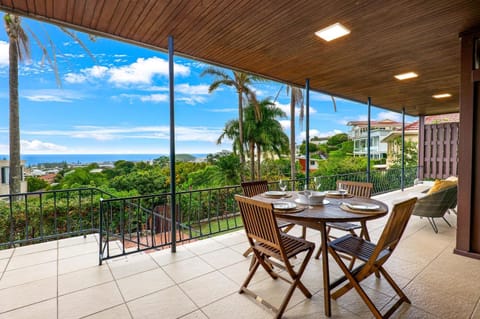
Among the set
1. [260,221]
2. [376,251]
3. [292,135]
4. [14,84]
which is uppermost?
[14,84]

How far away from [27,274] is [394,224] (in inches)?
143

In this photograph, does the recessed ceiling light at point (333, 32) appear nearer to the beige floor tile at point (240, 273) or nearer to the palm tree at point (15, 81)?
the beige floor tile at point (240, 273)

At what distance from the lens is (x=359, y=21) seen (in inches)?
103

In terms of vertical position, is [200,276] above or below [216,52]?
below

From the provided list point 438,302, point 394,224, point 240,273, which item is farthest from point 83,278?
point 438,302

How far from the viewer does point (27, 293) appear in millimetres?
2186

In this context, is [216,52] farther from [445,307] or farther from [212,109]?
[212,109]

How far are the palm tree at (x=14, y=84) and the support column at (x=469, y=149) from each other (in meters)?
9.76

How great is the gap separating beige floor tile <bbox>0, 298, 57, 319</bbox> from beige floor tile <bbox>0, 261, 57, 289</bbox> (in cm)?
56

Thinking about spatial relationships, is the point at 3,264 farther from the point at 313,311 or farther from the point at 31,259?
the point at 313,311

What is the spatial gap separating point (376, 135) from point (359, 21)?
790 inches

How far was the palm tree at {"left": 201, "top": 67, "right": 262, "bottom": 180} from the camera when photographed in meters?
10.6

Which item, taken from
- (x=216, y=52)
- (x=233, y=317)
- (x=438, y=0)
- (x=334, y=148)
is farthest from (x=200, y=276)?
(x=334, y=148)

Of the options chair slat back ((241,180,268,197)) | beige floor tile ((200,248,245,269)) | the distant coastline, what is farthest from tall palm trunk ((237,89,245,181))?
beige floor tile ((200,248,245,269))
